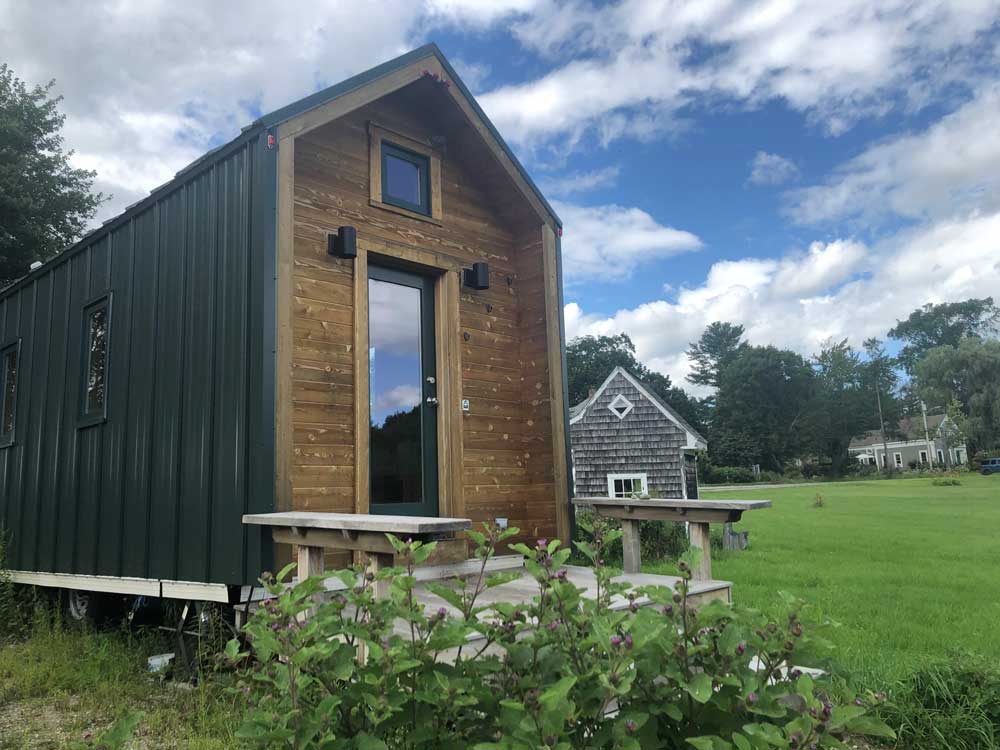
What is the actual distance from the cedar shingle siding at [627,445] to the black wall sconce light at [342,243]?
12708mm

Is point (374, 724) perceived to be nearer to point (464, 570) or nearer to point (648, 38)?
point (464, 570)

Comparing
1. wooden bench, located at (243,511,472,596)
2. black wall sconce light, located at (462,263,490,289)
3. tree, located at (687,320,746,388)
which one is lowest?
wooden bench, located at (243,511,472,596)

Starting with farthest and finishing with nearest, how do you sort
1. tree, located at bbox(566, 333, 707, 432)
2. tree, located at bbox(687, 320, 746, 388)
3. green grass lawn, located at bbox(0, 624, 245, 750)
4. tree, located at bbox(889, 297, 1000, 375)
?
1. tree, located at bbox(889, 297, 1000, 375)
2. tree, located at bbox(687, 320, 746, 388)
3. tree, located at bbox(566, 333, 707, 432)
4. green grass lawn, located at bbox(0, 624, 245, 750)

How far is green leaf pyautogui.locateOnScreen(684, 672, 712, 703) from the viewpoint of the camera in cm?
133

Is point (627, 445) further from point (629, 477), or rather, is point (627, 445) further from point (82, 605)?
point (82, 605)

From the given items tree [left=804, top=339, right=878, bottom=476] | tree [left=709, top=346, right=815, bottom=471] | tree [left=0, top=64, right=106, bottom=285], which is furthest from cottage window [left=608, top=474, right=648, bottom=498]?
tree [left=804, top=339, right=878, bottom=476]

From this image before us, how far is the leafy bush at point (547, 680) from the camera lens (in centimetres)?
134

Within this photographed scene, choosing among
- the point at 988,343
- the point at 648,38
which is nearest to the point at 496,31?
the point at 648,38

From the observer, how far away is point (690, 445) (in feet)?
54.7

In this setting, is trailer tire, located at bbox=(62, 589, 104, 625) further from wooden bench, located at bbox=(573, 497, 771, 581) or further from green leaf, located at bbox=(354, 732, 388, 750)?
green leaf, located at bbox=(354, 732, 388, 750)

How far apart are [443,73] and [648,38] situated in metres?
6.92

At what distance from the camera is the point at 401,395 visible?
4.93 meters

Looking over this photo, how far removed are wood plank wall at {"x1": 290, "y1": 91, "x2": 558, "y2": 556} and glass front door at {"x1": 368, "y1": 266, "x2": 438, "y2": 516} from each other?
0.22 meters

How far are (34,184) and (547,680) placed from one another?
1727cm
